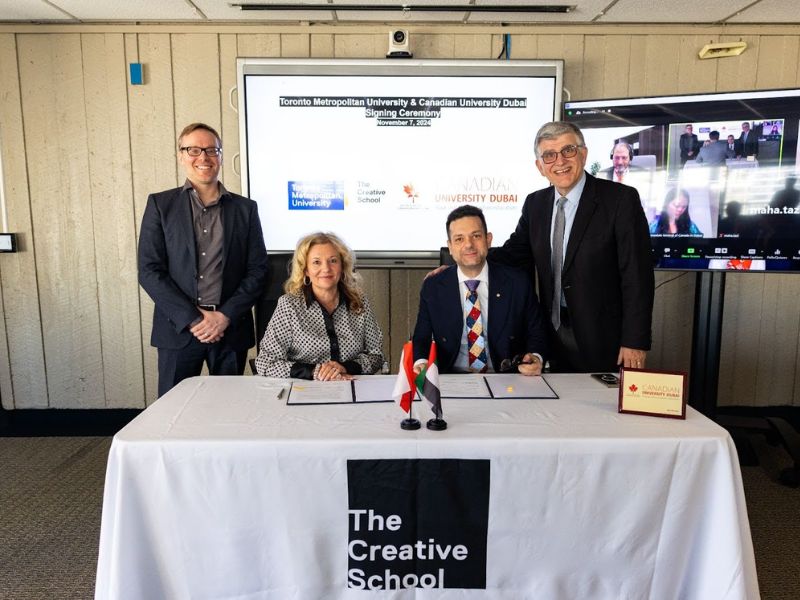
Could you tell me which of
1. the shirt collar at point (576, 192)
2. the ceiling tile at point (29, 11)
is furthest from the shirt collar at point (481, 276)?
the ceiling tile at point (29, 11)

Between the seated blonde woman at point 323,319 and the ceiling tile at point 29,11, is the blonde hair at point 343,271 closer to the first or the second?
the seated blonde woman at point 323,319

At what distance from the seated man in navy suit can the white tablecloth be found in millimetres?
665

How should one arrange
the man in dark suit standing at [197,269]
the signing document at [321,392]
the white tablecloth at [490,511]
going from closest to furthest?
the white tablecloth at [490,511] → the signing document at [321,392] → the man in dark suit standing at [197,269]

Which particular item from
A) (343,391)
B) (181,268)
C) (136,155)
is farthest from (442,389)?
(136,155)

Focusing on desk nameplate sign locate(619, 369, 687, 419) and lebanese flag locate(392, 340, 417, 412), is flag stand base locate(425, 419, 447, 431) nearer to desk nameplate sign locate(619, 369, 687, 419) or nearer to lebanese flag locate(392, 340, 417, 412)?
lebanese flag locate(392, 340, 417, 412)

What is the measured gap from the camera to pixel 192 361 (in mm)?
2414

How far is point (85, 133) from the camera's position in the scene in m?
3.30

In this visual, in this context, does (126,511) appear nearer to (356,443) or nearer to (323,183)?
(356,443)

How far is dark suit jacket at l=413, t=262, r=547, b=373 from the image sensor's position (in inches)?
80.8

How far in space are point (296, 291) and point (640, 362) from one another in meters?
1.28

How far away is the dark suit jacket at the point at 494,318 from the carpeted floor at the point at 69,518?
1.16m

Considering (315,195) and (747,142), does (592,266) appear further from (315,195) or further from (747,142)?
(315,195)

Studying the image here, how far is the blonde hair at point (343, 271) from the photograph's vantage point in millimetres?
2047

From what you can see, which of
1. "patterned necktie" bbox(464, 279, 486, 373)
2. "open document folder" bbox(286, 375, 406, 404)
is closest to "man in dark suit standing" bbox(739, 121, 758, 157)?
"patterned necktie" bbox(464, 279, 486, 373)
